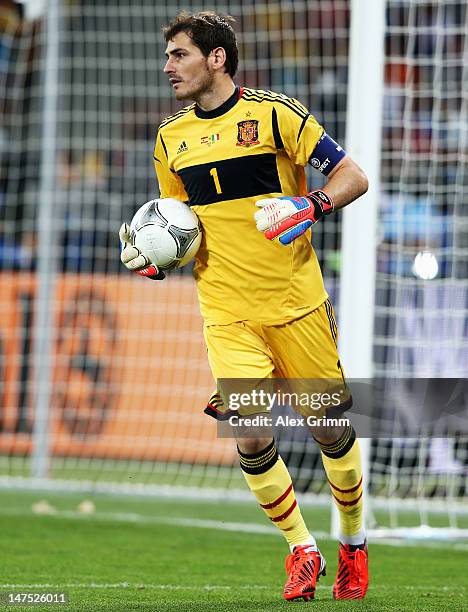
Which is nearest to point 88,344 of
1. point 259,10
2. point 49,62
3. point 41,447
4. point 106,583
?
point 41,447

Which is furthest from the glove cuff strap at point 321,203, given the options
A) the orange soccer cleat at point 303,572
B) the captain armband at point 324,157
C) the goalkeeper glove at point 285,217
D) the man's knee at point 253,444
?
the orange soccer cleat at point 303,572

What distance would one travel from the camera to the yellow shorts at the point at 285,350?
16.3 ft

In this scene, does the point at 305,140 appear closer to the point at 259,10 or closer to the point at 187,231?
the point at 187,231

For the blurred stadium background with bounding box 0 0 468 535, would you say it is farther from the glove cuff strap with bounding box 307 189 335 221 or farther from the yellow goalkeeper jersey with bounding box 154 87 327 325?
the glove cuff strap with bounding box 307 189 335 221

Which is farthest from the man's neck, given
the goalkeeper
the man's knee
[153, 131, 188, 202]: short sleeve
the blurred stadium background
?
the blurred stadium background

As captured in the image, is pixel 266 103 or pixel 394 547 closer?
pixel 266 103

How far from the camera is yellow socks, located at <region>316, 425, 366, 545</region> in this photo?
5137 mm

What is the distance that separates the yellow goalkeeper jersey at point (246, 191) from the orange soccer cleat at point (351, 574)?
1.03 metres

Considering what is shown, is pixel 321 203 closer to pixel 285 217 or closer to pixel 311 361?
pixel 285 217

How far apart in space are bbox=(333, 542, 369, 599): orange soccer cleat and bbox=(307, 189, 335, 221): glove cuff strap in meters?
1.43

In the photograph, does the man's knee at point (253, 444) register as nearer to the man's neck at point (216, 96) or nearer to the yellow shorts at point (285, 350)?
the yellow shorts at point (285, 350)

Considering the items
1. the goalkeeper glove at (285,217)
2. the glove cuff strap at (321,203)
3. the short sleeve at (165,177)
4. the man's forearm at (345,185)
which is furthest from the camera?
the short sleeve at (165,177)

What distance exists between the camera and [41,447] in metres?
10.1

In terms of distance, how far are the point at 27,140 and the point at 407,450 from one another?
5.36m
